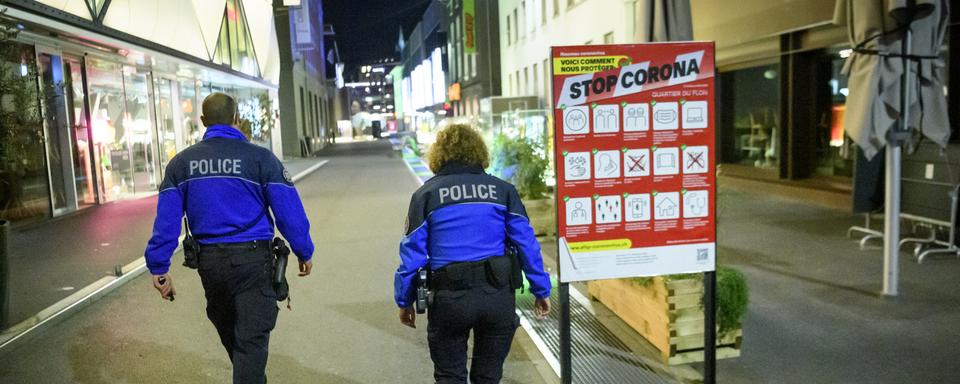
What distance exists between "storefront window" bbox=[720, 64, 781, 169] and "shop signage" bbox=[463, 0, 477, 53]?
29410 mm

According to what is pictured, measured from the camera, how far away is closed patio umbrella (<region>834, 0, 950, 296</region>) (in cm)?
592

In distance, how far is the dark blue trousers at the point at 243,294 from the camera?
11.7 ft

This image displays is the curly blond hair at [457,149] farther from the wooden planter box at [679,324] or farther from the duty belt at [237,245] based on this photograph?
the wooden planter box at [679,324]

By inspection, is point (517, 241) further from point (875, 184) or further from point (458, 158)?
point (875, 184)

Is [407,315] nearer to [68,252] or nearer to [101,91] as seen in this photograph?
[68,252]

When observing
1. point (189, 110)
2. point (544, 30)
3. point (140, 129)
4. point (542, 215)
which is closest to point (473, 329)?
point (542, 215)

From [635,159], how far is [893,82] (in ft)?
11.2

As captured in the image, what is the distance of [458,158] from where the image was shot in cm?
339

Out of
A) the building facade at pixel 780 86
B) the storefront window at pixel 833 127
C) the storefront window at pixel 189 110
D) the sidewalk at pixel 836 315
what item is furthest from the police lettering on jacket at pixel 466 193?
the storefront window at pixel 189 110

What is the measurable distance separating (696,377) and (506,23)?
3762cm

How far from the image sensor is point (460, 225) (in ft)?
10.6

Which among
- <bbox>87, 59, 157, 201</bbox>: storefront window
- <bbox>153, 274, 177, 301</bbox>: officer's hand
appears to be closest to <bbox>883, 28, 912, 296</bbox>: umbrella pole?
<bbox>153, 274, 177, 301</bbox>: officer's hand

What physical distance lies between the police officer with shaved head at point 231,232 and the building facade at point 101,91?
3424 millimetres

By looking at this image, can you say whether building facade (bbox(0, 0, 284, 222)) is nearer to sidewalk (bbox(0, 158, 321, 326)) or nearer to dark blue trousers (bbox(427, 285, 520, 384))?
sidewalk (bbox(0, 158, 321, 326))
